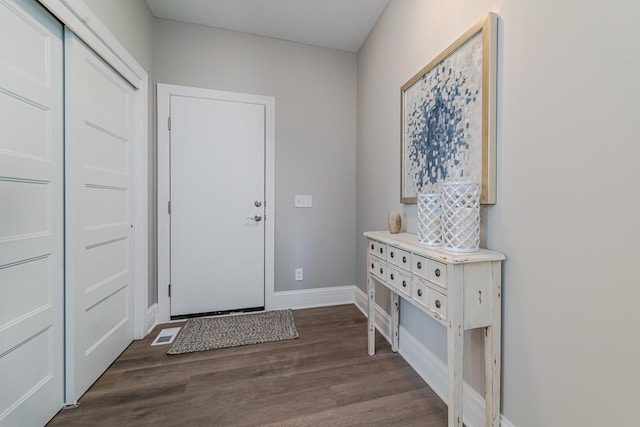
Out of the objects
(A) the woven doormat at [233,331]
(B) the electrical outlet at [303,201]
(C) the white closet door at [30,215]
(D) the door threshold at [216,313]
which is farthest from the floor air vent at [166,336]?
(B) the electrical outlet at [303,201]

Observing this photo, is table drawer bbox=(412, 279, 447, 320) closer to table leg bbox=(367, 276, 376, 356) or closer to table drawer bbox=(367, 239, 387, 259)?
table drawer bbox=(367, 239, 387, 259)

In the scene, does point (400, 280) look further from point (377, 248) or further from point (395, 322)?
point (395, 322)

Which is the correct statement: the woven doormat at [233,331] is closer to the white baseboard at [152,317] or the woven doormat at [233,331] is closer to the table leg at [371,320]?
the white baseboard at [152,317]

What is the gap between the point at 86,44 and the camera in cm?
142

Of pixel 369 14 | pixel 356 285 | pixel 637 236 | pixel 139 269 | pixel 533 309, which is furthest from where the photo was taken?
pixel 356 285

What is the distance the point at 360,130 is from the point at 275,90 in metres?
0.93

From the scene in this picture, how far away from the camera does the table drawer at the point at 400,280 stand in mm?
1321

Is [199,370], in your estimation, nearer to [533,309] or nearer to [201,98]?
[533,309]

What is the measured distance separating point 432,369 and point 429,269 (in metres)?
0.74

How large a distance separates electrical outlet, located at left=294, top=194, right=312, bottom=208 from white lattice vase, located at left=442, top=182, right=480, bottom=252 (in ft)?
5.39

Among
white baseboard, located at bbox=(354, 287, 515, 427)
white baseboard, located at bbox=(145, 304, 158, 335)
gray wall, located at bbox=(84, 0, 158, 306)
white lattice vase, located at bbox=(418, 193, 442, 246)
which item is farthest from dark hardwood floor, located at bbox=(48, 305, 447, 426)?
white lattice vase, located at bbox=(418, 193, 442, 246)

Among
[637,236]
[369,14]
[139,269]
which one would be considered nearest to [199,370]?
[139,269]

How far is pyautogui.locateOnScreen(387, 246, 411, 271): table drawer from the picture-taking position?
1.33 m

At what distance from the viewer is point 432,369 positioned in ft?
4.83
